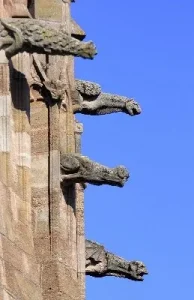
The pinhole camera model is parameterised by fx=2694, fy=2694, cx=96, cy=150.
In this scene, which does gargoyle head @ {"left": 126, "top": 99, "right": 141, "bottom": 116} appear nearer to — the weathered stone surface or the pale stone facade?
the pale stone facade

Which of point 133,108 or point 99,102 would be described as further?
point 99,102

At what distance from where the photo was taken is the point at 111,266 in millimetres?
51406

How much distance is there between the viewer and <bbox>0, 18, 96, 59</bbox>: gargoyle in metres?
43.4

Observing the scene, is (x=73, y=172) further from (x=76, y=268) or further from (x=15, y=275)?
(x=15, y=275)

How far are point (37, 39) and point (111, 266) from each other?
906cm

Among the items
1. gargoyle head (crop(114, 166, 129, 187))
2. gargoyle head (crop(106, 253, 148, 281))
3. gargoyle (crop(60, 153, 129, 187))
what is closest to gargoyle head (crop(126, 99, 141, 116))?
gargoyle (crop(60, 153, 129, 187))

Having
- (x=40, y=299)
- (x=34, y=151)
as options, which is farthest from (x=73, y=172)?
(x=40, y=299)

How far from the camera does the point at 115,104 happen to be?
165ft

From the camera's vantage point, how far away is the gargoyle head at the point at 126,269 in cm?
5138

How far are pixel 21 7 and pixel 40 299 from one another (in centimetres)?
523

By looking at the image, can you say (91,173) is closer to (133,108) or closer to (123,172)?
(123,172)

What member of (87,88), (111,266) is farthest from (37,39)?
(111,266)

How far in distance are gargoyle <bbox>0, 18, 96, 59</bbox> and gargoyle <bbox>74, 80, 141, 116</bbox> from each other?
6.48 m

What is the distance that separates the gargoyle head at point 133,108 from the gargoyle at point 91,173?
2.54 meters
